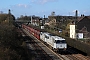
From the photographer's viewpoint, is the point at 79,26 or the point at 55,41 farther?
the point at 79,26

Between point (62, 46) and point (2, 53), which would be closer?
point (2, 53)

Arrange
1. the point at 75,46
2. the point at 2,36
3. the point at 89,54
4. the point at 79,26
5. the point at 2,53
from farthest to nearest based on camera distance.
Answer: the point at 79,26
the point at 75,46
the point at 89,54
the point at 2,36
the point at 2,53

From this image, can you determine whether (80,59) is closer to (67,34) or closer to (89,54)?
(89,54)

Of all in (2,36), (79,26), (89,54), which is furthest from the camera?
(79,26)

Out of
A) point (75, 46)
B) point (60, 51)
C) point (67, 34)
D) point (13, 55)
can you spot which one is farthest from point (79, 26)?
point (13, 55)

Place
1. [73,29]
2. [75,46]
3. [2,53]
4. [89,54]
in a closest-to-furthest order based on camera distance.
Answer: [2,53] < [89,54] < [75,46] < [73,29]

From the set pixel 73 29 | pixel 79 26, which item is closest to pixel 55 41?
pixel 73 29

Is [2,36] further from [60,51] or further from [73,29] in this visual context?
[73,29]

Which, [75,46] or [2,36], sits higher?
[2,36]

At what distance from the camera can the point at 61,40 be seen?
37562 mm

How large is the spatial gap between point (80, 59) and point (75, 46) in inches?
477

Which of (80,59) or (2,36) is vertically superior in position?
(2,36)

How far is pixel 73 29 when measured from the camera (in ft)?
219

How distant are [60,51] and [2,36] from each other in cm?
1047
